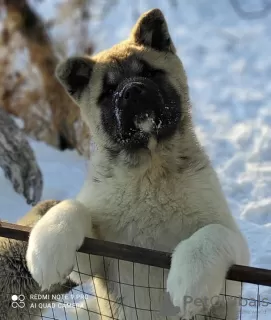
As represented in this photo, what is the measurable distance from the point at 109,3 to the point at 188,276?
7210mm

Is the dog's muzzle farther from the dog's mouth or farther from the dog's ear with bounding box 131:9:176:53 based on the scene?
the dog's ear with bounding box 131:9:176:53

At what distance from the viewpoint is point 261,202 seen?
16.0 ft

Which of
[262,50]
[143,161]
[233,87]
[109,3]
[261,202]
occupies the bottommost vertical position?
[143,161]

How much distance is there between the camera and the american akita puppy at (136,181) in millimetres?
2322

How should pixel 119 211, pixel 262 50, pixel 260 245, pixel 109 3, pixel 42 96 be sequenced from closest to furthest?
pixel 119 211 → pixel 260 245 → pixel 42 96 → pixel 262 50 → pixel 109 3

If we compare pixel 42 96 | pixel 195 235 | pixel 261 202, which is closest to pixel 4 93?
pixel 42 96

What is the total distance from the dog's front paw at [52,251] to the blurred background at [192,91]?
1989 millimetres

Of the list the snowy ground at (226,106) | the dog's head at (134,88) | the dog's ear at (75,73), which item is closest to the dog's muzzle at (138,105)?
the dog's head at (134,88)

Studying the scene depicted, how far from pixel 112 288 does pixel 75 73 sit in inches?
42.6

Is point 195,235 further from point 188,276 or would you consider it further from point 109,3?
point 109,3

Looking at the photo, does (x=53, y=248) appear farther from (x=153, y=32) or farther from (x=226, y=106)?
(x=226, y=106)

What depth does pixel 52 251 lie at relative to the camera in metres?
2.23

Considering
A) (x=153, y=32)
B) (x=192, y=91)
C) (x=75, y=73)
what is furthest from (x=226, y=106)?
(x=75, y=73)

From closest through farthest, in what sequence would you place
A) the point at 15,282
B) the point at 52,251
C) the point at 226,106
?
the point at 52,251, the point at 15,282, the point at 226,106
